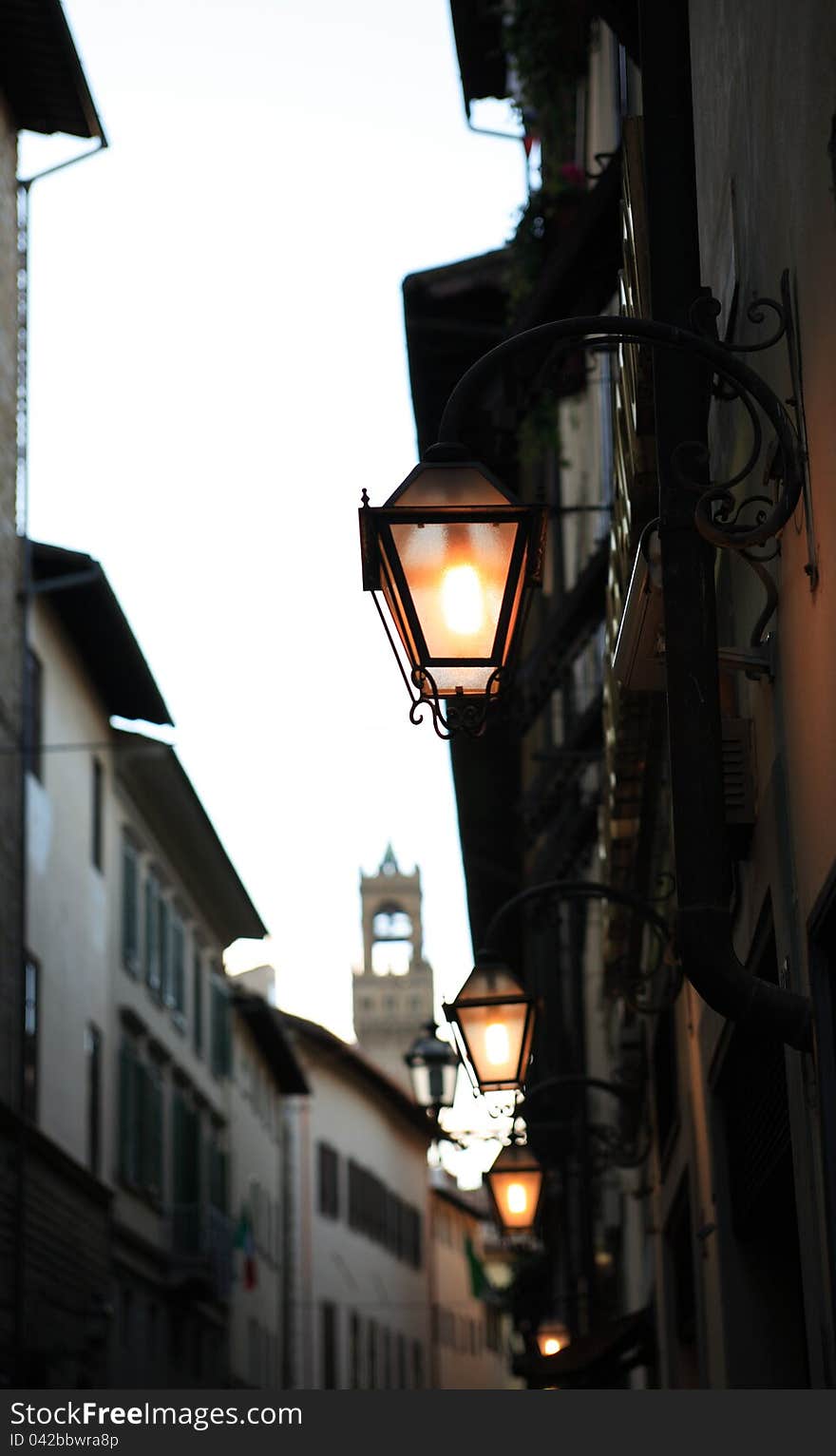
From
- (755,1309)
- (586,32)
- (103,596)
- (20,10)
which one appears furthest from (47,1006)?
(755,1309)

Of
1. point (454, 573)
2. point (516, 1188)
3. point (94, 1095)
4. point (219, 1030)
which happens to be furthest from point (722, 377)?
point (219, 1030)

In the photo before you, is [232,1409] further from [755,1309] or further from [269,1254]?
[269,1254]

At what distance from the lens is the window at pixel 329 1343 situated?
156ft

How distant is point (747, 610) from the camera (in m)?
5.67

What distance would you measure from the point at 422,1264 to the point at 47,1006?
41238mm

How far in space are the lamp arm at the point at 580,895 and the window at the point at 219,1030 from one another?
2642 cm

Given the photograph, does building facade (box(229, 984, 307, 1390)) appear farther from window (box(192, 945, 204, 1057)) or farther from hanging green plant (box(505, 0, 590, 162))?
hanging green plant (box(505, 0, 590, 162))

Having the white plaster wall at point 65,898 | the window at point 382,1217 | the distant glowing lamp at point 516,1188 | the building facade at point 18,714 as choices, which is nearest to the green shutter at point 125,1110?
the white plaster wall at point 65,898

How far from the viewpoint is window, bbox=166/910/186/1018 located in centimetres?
3170

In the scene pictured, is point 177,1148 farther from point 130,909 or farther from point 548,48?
point 548,48

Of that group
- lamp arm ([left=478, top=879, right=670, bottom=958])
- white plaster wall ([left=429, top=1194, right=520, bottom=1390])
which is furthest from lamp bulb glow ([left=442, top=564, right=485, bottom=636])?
white plaster wall ([left=429, top=1194, right=520, bottom=1390])

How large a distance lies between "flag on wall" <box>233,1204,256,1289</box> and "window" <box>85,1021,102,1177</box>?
9386 mm

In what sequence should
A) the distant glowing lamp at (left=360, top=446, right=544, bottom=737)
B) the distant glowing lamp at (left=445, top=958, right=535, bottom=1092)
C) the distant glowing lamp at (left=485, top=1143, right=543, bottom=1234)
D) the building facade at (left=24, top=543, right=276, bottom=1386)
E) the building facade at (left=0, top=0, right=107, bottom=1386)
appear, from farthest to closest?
the building facade at (left=24, top=543, right=276, bottom=1386) → the building facade at (left=0, top=0, right=107, bottom=1386) → the distant glowing lamp at (left=485, top=1143, right=543, bottom=1234) → the distant glowing lamp at (left=445, top=958, right=535, bottom=1092) → the distant glowing lamp at (left=360, top=446, right=544, bottom=737)

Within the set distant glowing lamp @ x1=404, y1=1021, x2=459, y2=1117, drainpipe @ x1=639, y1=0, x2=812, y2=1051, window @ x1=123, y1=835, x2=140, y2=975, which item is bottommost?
drainpipe @ x1=639, y1=0, x2=812, y2=1051
